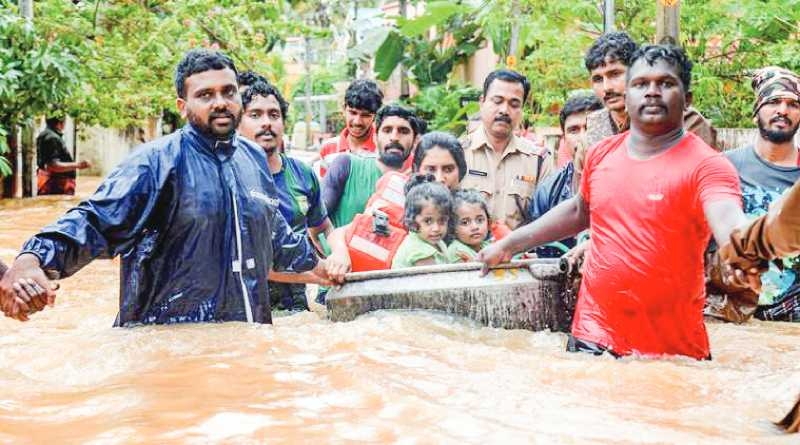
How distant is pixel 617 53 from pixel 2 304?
3.51m

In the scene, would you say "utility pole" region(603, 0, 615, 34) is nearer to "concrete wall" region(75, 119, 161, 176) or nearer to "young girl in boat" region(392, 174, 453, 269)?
"young girl in boat" region(392, 174, 453, 269)

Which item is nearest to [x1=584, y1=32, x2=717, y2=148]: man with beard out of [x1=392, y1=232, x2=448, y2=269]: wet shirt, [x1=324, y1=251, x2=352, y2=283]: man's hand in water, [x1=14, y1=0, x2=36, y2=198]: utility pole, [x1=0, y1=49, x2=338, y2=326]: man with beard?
[x1=392, y1=232, x2=448, y2=269]: wet shirt

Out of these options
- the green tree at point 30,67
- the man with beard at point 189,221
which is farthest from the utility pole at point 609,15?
the green tree at point 30,67

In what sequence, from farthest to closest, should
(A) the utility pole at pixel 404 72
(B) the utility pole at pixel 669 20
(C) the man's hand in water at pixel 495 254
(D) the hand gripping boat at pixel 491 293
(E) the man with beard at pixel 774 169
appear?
1. (A) the utility pole at pixel 404 72
2. (B) the utility pole at pixel 669 20
3. (E) the man with beard at pixel 774 169
4. (D) the hand gripping boat at pixel 491 293
5. (C) the man's hand in water at pixel 495 254

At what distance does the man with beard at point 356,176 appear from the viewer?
20.4ft

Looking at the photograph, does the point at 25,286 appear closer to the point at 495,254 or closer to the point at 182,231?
the point at 182,231

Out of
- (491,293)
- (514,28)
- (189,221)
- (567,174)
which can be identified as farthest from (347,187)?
(514,28)

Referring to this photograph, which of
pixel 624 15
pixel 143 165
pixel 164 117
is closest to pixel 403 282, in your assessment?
pixel 143 165

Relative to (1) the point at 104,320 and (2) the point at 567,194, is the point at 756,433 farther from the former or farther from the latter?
(1) the point at 104,320

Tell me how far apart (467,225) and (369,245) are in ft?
1.99

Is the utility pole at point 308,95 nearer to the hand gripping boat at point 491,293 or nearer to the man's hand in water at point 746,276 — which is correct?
the hand gripping boat at point 491,293

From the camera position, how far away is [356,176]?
20.4ft

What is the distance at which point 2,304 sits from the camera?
12.1 ft

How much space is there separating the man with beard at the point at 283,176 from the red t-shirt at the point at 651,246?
1.96m
